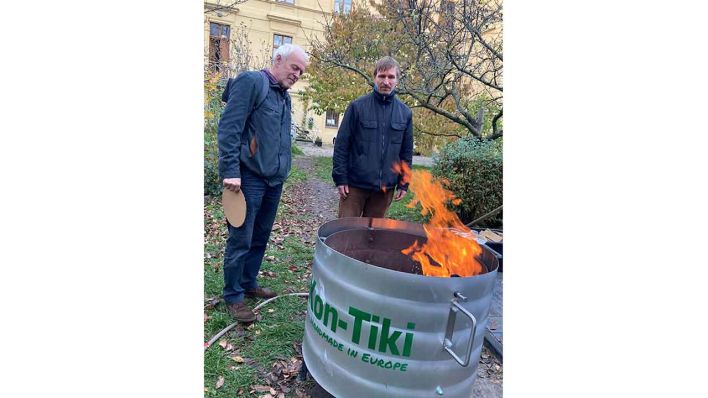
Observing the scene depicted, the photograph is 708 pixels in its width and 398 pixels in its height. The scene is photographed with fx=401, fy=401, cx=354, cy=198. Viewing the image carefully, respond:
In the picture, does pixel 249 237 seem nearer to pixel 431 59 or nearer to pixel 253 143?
pixel 253 143

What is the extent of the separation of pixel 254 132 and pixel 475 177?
4.34m

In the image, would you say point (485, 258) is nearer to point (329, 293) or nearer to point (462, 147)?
point (329, 293)

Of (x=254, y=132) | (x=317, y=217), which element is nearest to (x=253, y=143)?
(x=254, y=132)

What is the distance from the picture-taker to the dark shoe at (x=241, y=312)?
3.13 meters

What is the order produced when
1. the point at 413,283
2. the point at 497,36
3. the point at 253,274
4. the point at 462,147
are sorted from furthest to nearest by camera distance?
the point at 462,147 → the point at 497,36 → the point at 253,274 → the point at 413,283

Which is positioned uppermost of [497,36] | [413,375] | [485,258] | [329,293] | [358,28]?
[358,28]

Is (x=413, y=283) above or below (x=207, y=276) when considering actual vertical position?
above

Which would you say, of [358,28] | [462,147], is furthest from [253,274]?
[358,28]

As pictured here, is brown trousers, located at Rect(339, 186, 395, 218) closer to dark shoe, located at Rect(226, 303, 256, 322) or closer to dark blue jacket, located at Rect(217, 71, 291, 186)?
dark blue jacket, located at Rect(217, 71, 291, 186)

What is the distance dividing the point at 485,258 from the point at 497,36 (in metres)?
5.06

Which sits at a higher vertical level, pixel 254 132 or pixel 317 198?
pixel 254 132

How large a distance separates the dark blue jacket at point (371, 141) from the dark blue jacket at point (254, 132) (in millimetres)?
675

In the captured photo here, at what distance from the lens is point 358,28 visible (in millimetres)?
9102

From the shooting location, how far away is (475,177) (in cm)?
636
